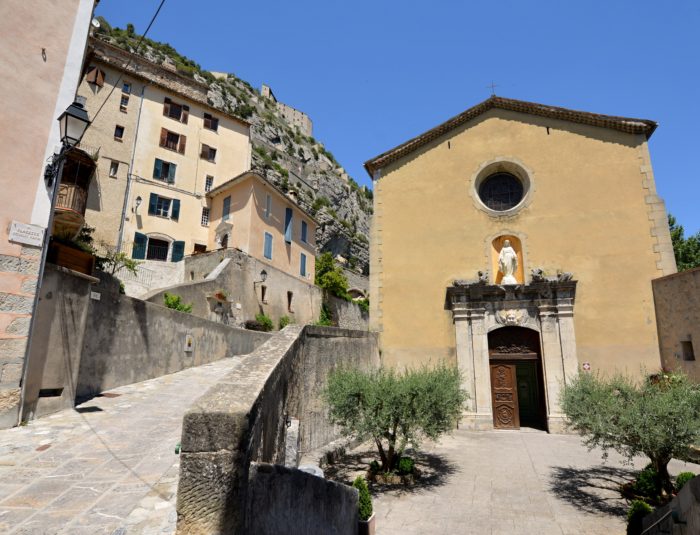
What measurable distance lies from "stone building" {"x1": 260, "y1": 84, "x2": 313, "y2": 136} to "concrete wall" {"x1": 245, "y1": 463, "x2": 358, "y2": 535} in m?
80.4

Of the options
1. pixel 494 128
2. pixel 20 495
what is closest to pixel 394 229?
pixel 494 128

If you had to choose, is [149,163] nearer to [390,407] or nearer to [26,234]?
[26,234]

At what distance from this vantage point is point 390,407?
787cm

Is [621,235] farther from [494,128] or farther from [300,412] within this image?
[300,412]

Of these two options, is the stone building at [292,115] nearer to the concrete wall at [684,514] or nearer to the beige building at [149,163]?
the beige building at [149,163]

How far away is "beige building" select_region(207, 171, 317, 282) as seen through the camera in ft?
76.1

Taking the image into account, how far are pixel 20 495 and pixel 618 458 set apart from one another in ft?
37.4

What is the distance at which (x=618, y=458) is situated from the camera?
9898mm

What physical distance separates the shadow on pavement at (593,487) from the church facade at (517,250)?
12.0 feet

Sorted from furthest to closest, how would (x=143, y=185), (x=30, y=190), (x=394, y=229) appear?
(x=143, y=185)
(x=394, y=229)
(x=30, y=190)

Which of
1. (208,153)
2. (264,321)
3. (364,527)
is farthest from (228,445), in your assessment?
(208,153)

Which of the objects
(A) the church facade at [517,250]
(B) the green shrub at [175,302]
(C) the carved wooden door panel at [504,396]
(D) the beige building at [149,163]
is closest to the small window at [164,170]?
(D) the beige building at [149,163]

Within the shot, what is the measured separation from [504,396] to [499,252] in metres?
4.79

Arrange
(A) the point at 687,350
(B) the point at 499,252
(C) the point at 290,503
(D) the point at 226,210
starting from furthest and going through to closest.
Answer: 1. (D) the point at 226,210
2. (B) the point at 499,252
3. (A) the point at 687,350
4. (C) the point at 290,503
